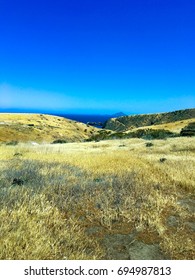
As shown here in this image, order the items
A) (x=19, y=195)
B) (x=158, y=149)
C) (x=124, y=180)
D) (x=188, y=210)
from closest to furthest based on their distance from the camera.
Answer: (x=19, y=195), (x=188, y=210), (x=124, y=180), (x=158, y=149)

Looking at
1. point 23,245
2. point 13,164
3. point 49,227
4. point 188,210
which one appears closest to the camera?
point 23,245

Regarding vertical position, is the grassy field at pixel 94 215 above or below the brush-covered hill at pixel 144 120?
below

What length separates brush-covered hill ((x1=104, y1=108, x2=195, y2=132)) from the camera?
147625 mm

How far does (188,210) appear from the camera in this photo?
30.7 feet

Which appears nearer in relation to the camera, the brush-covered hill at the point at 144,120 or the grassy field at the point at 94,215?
the grassy field at the point at 94,215

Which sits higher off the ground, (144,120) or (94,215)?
(144,120)

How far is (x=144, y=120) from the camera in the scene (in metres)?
170

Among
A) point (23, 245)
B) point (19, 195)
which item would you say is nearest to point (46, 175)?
point (19, 195)

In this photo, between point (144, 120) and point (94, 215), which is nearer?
point (94, 215)

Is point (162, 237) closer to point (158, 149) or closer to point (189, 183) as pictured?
point (189, 183)

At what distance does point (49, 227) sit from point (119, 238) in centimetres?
159

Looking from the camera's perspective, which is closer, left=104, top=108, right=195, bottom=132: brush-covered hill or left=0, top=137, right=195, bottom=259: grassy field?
left=0, top=137, right=195, bottom=259: grassy field

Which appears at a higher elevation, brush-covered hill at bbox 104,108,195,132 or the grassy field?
brush-covered hill at bbox 104,108,195,132

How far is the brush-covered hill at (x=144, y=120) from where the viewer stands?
14762 cm
